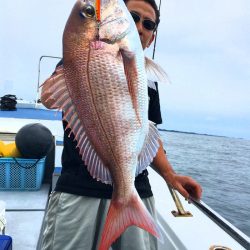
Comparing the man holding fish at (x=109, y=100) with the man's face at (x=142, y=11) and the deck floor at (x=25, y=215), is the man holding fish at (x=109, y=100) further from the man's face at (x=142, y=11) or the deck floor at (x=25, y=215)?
the deck floor at (x=25, y=215)

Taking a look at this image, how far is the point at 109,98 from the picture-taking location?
130cm

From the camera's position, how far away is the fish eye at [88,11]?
4.11 ft

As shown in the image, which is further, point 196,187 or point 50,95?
point 196,187

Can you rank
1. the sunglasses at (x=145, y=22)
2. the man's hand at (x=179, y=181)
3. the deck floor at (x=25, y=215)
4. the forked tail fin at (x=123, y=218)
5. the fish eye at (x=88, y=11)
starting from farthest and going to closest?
the deck floor at (x=25, y=215) < the man's hand at (x=179, y=181) < the sunglasses at (x=145, y=22) < the forked tail fin at (x=123, y=218) < the fish eye at (x=88, y=11)

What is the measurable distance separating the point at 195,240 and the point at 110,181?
1777mm

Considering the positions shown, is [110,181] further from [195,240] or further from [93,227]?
[195,240]

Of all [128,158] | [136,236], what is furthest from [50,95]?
[136,236]

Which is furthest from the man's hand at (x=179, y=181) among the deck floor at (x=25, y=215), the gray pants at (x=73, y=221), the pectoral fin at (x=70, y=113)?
the deck floor at (x=25, y=215)

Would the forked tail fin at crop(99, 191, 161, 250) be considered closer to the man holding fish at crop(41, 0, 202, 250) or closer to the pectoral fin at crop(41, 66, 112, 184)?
the man holding fish at crop(41, 0, 202, 250)

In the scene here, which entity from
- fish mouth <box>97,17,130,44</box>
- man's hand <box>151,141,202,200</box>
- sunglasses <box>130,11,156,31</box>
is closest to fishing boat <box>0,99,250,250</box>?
man's hand <box>151,141,202,200</box>

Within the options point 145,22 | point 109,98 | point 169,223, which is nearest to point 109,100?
point 109,98

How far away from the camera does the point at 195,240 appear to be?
2.89 meters

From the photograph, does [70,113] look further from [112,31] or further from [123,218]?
[123,218]

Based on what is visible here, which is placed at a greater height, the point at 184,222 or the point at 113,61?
the point at 113,61
